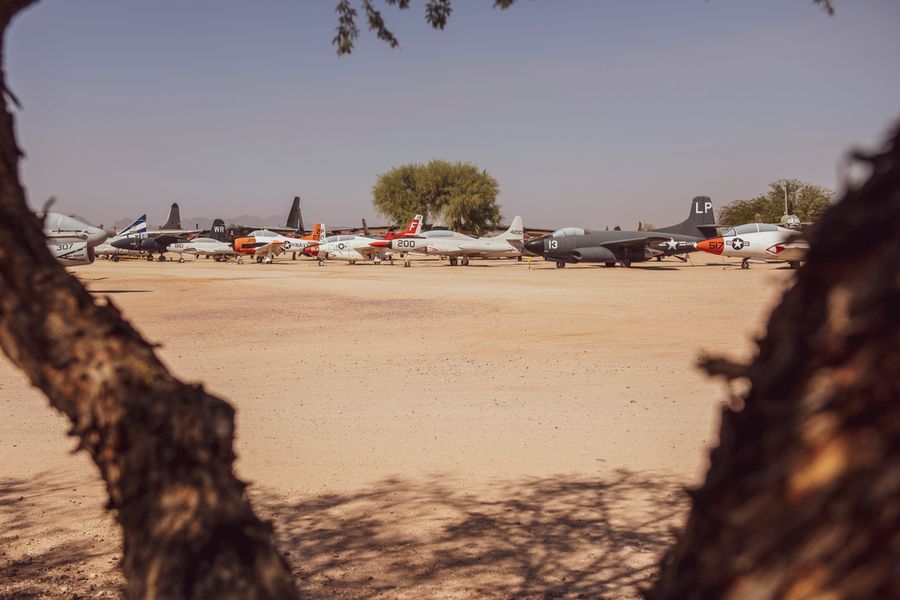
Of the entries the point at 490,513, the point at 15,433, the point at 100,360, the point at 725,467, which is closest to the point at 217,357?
the point at 15,433

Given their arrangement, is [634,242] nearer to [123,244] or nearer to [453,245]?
[453,245]

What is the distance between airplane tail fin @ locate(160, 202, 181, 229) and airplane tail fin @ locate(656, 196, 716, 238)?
188 ft

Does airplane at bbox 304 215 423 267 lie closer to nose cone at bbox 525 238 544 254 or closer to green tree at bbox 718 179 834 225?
nose cone at bbox 525 238 544 254

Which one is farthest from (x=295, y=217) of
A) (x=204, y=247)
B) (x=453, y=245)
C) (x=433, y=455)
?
(x=433, y=455)

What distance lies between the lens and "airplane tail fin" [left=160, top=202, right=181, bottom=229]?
90.2 m

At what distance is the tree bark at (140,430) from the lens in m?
1.83

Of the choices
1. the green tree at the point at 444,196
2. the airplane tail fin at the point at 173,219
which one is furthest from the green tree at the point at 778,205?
the airplane tail fin at the point at 173,219

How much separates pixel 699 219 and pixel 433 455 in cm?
4931

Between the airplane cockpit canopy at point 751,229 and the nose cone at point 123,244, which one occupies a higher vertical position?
the airplane cockpit canopy at point 751,229

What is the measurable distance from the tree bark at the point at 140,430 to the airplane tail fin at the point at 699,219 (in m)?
53.7

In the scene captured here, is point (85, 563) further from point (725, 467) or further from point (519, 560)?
point (725, 467)

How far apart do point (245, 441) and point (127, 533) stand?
625 centimetres

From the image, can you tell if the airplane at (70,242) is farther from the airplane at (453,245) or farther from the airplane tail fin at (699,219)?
the airplane tail fin at (699,219)

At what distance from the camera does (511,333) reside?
52.3 feet
